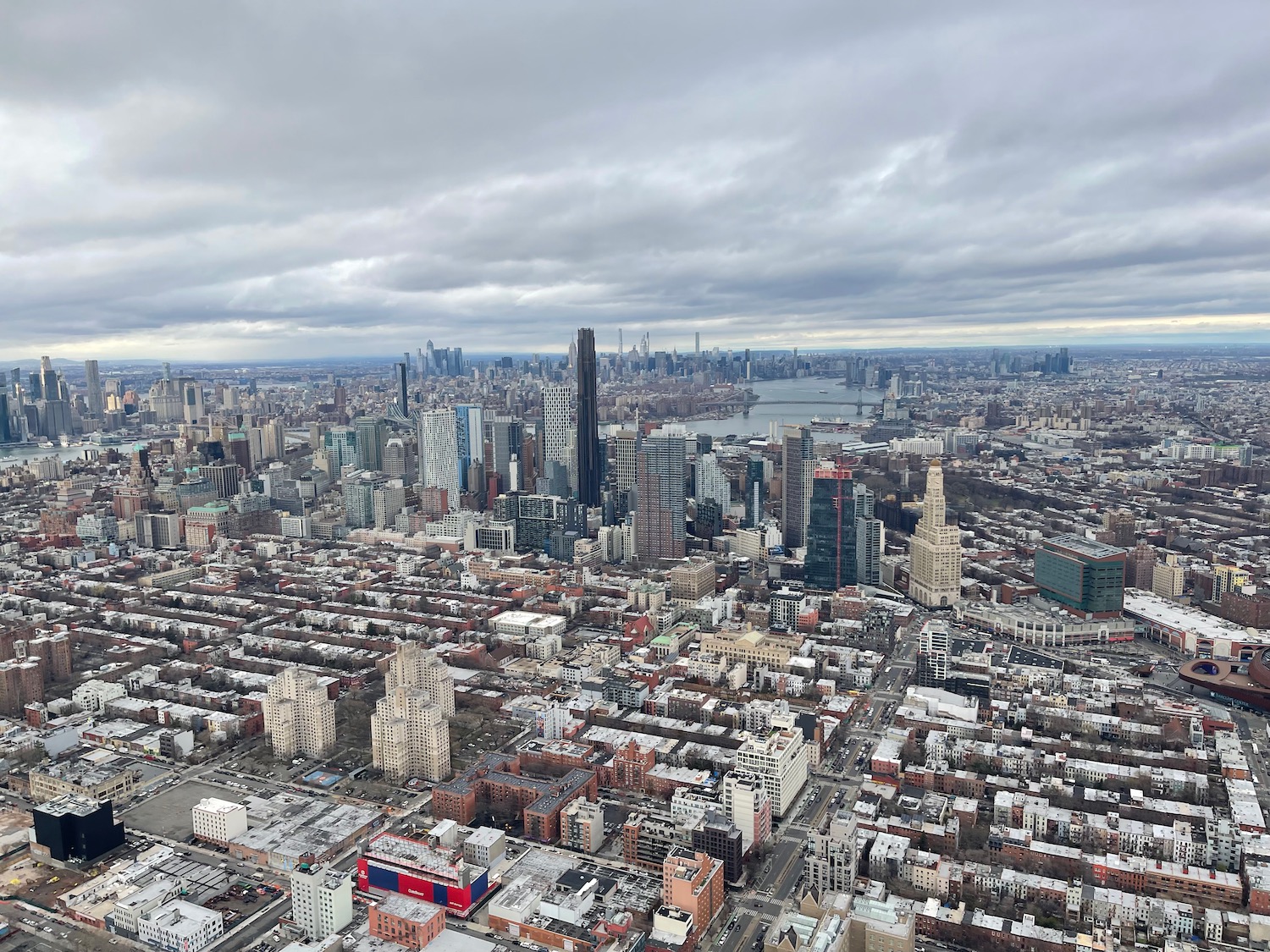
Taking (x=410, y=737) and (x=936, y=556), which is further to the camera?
(x=936, y=556)

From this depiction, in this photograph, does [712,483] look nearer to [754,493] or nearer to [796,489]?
[754,493]

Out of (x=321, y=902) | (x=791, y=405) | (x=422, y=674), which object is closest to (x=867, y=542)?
(x=422, y=674)

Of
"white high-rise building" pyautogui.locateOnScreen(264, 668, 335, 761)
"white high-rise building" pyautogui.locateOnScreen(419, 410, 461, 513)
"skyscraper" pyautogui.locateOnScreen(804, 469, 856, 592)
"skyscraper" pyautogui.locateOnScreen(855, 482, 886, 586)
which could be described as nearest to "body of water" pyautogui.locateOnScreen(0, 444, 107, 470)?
"white high-rise building" pyautogui.locateOnScreen(419, 410, 461, 513)

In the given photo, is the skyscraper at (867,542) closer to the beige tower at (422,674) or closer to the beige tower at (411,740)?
the beige tower at (422,674)

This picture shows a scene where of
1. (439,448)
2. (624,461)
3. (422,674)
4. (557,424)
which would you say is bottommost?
(422,674)

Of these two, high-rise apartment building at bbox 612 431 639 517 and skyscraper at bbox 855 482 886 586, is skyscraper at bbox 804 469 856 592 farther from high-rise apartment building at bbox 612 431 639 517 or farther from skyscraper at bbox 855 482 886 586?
high-rise apartment building at bbox 612 431 639 517

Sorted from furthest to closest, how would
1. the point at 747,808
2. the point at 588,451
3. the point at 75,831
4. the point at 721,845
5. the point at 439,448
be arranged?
the point at 439,448 → the point at 588,451 → the point at 747,808 → the point at 75,831 → the point at 721,845

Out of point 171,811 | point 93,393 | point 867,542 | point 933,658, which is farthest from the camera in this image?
point 93,393
